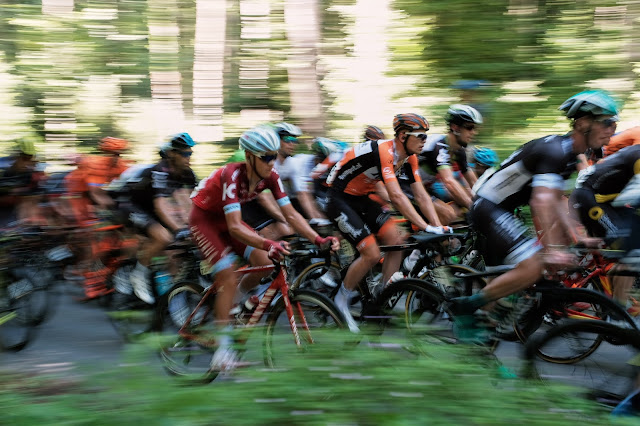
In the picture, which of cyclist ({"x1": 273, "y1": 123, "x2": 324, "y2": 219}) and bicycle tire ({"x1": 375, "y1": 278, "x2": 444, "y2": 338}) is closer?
bicycle tire ({"x1": 375, "y1": 278, "x2": 444, "y2": 338})

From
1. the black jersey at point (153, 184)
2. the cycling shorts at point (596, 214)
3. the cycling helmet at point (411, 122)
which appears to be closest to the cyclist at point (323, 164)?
the black jersey at point (153, 184)

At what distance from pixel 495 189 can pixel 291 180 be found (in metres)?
4.77

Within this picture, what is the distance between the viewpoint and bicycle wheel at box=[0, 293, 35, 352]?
755 centimetres

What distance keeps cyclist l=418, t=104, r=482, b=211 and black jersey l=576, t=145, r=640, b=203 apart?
121cm

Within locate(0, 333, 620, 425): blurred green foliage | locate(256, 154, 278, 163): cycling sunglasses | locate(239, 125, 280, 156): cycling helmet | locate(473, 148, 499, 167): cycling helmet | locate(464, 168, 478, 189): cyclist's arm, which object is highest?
locate(239, 125, 280, 156): cycling helmet

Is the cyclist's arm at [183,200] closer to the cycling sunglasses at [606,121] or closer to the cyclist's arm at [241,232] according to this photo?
the cyclist's arm at [241,232]

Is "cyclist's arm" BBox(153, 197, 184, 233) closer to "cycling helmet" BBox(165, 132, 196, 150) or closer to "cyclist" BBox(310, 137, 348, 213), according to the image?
"cycling helmet" BBox(165, 132, 196, 150)

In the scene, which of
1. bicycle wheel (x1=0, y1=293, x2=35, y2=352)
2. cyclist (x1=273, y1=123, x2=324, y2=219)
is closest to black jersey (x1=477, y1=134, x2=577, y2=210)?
cyclist (x1=273, y1=123, x2=324, y2=219)

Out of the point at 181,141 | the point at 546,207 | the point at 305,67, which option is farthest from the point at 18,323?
the point at 305,67

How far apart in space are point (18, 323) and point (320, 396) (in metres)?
5.79

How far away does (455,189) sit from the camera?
845 cm

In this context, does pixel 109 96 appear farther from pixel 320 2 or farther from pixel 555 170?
pixel 555 170

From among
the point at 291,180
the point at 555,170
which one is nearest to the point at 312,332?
the point at 555,170

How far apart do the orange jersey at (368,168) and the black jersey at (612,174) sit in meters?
1.69
